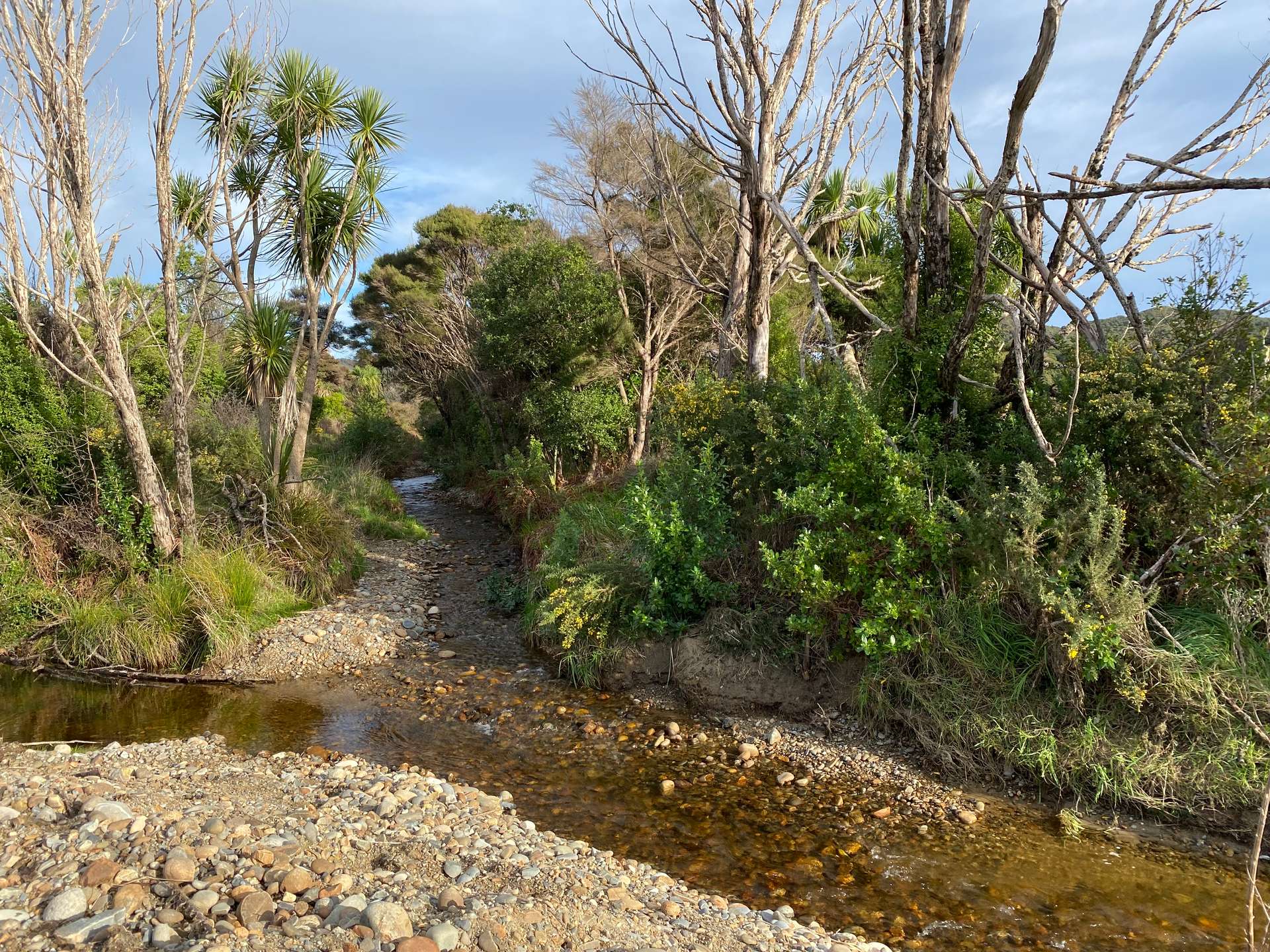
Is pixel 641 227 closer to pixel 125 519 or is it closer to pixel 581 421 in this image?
pixel 581 421

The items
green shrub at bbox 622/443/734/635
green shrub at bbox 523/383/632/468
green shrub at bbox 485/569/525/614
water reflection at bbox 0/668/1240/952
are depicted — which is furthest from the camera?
green shrub at bbox 523/383/632/468

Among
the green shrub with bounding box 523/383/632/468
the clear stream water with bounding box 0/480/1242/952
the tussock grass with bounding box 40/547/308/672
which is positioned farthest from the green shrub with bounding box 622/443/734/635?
the green shrub with bounding box 523/383/632/468

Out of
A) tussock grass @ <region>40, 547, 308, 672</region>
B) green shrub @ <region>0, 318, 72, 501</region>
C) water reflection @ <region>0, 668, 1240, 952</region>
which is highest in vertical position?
green shrub @ <region>0, 318, 72, 501</region>

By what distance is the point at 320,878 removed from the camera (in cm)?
396

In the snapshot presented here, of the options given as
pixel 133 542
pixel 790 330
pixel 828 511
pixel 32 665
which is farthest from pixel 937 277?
pixel 32 665

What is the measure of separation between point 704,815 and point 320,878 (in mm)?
2665

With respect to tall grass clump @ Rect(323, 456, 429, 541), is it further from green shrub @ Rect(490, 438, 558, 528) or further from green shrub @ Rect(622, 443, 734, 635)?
green shrub @ Rect(622, 443, 734, 635)

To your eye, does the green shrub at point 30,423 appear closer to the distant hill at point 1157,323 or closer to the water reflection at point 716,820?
the water reflection at point 716,820

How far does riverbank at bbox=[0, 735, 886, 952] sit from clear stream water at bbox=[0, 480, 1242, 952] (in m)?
0.48

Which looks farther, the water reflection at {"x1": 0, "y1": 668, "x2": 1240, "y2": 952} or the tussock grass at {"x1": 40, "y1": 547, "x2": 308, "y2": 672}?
the tussock grass at {"x1": 40, "y1": 547, "x2": 308, "y2": 672}

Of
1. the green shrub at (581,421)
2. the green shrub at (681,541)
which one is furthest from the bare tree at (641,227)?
the green shrub at (681,541)

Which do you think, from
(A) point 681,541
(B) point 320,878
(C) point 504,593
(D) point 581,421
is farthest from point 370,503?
(B) point 320,878

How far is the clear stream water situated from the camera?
449 centimetres

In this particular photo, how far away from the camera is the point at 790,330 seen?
52.6 ft
